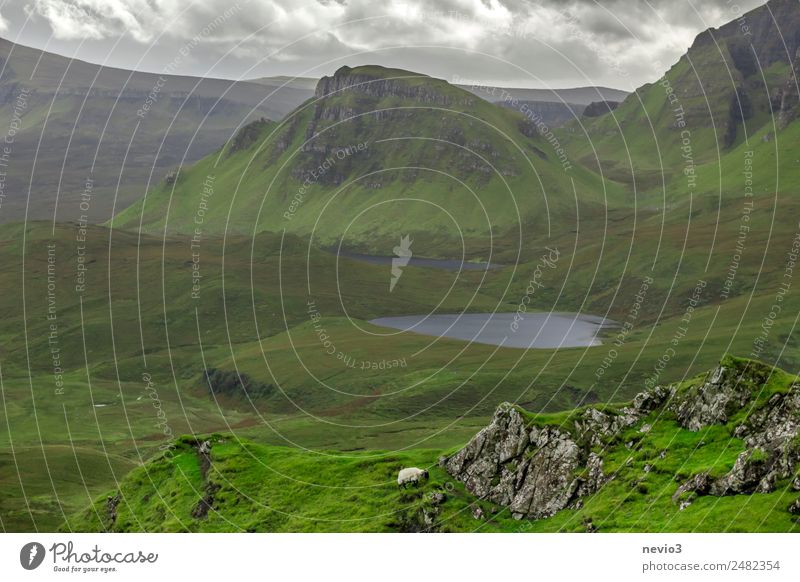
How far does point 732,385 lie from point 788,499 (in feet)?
60.9

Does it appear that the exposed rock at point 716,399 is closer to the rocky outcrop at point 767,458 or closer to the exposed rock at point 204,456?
the rocky outcrop at point 767,458

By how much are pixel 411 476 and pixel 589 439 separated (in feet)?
66.6

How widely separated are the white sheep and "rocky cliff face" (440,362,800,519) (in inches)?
135

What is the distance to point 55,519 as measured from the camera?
167 metres

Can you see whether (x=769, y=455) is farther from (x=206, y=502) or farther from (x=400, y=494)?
(x=206, y=502)

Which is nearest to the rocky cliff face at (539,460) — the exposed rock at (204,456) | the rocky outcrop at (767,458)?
the rocky outcrop at (767,458)

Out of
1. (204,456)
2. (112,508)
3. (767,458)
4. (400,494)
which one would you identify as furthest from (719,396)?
(112,508)

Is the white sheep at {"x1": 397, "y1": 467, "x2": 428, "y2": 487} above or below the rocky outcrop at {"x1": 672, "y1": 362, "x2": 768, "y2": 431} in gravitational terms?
below

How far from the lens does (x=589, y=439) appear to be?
323 feet

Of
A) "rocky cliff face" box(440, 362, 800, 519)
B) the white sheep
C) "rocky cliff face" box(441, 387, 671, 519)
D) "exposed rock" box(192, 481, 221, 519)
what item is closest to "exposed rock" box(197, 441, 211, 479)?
"exposed rock" box(192, 481, 221, 519)

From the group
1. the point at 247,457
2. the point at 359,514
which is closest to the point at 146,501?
the point at 247,457

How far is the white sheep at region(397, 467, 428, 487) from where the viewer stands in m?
106

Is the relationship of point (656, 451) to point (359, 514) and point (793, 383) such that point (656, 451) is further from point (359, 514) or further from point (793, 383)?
point (359, 514)

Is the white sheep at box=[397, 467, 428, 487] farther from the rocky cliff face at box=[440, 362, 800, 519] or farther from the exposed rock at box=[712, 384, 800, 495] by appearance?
the exposed rock at box=[712, 384, 800, 495]
